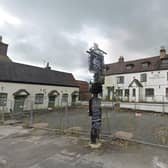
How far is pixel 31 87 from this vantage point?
69.9ft

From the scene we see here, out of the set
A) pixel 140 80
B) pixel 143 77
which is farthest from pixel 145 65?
pixel 140 80

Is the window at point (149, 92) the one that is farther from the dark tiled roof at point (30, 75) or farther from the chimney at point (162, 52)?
the dark tiled roof at point (30, 75)

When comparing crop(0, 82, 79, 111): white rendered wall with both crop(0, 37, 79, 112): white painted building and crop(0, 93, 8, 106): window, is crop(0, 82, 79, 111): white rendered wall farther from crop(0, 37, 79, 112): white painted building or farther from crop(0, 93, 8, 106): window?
crop(0, 93, 8, 106): window

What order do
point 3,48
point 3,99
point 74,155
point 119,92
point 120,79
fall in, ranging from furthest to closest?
1. point 120,79
2. point 119,92
3. point 3,48
4. point 3,99
5. point 74,155

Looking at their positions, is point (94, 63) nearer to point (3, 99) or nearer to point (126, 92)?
point (3, 99)

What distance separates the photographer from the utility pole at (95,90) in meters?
6.89

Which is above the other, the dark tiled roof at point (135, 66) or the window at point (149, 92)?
the dark tiled roof at point (135, 66)

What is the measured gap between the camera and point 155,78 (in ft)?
88.0

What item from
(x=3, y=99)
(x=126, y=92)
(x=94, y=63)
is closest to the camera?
(x=94, y=63)

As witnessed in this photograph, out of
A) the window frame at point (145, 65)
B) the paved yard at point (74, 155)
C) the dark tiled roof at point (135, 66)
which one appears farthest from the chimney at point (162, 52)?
the paved yard at point (74, 155)

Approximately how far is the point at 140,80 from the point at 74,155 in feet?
84.7

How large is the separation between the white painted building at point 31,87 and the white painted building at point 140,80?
879 centimetres

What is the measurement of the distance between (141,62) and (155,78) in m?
5.00

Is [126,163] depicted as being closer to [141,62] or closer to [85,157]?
[85,157]
